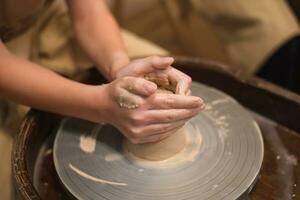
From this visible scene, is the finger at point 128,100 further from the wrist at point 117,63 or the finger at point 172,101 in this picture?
the wrist at point 117,63

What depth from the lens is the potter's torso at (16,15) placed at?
128 cm

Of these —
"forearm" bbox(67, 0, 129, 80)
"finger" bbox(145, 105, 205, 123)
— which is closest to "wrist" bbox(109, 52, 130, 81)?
"forearm" bbox(67, 0, 129, 80)

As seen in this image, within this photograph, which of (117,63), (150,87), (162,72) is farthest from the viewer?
(117,63)

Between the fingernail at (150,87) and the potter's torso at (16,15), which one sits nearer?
the fingernail at (150,87)

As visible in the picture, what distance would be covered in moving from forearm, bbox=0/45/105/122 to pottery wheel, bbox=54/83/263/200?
8 centimetres

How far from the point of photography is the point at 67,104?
3.62ft

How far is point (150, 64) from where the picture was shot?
1.04 metres

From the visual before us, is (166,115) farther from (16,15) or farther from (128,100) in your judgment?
(16,15)

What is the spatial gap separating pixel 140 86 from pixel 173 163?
0.70 feet

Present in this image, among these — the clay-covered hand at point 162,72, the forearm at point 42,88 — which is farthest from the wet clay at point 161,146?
the forearm at point 42,88

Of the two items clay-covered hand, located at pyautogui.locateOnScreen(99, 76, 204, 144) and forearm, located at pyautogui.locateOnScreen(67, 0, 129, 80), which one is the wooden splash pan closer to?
forearm, located at pyautogui.locateOnScreen(67, 0, 129, 80)

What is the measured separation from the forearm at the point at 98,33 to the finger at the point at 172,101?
10.5 inches

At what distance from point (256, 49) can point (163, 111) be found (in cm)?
87

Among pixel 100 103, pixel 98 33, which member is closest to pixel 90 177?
pixel 100 103
